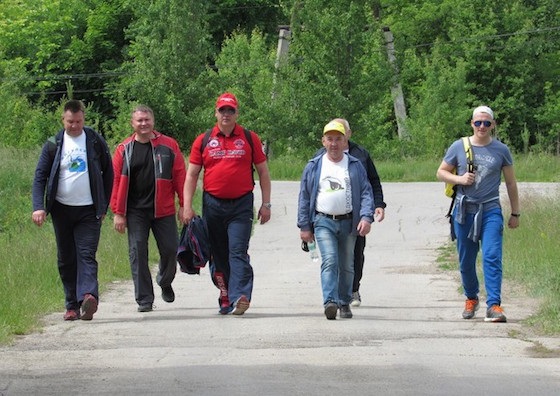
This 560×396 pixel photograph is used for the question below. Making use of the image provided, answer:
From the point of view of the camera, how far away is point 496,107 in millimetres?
59906

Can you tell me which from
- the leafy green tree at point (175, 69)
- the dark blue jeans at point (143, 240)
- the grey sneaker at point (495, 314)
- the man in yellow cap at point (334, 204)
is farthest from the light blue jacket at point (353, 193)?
the leafy green tree at point (175, 69)

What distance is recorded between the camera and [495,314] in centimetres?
1118

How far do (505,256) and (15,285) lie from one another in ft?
19.5

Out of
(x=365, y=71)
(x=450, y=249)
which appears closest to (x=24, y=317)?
(x=450, y=249)

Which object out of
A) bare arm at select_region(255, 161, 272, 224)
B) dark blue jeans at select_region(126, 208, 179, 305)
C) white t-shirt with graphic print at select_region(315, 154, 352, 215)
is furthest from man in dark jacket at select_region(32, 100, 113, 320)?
white t-shirt with graphic print at select_region(315, 154, 352, 215)

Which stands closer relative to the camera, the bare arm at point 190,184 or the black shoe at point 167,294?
the bare arm at point 190,184

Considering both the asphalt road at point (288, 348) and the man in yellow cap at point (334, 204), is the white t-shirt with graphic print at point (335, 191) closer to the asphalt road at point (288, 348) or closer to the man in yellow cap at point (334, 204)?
the man in yellow cap at point (334, 204)

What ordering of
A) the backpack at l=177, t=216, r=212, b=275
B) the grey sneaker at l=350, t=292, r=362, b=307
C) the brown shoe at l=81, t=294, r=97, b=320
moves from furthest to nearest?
the grey sneaker at l=350, t=292, r=362, b=307 < the backpack at l=177, t=216, r=212, b=275 < the brown shoe at l=81, t=294, r=97, b=320

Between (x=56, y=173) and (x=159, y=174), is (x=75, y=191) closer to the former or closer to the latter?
(x=56, y=173)

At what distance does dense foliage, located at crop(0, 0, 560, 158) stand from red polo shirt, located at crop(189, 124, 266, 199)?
84.5ft

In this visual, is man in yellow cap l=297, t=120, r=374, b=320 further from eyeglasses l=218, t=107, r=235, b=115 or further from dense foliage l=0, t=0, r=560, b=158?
dense foliage l=0, t=0, r=560, b=158

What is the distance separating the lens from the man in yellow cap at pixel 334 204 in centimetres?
1159

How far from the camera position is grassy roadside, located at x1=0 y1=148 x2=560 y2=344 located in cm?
1150

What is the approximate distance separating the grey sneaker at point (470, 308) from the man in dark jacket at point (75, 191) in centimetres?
307
